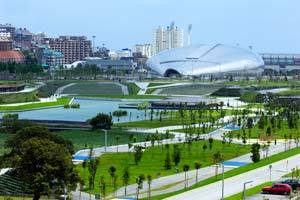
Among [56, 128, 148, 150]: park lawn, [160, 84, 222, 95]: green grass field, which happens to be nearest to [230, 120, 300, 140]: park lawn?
[56, 128, 148, 150]: park lawn

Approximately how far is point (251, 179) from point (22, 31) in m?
168

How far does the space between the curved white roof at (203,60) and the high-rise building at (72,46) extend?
51.2 meters

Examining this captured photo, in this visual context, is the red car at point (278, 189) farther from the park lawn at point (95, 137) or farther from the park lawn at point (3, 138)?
the park lawn at point (95, 137)

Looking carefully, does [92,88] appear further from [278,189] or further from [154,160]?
[278,189]

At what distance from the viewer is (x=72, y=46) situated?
163 m

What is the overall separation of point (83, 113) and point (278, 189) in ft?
116

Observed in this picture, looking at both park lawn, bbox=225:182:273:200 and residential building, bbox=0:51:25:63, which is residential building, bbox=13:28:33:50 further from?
park lawn, bbox=225:182:273:200

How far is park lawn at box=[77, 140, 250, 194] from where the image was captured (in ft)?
89.5

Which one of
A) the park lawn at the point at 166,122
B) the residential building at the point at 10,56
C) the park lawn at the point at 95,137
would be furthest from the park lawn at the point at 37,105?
the residential building at the point at 10,56

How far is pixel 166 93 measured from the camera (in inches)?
3236

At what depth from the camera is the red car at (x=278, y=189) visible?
873 inches

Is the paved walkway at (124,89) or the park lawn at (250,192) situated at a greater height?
the paved walkway at (124,89)

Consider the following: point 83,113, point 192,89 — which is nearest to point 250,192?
point 83,113

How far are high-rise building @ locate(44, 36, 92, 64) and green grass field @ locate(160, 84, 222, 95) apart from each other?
75328 mm
